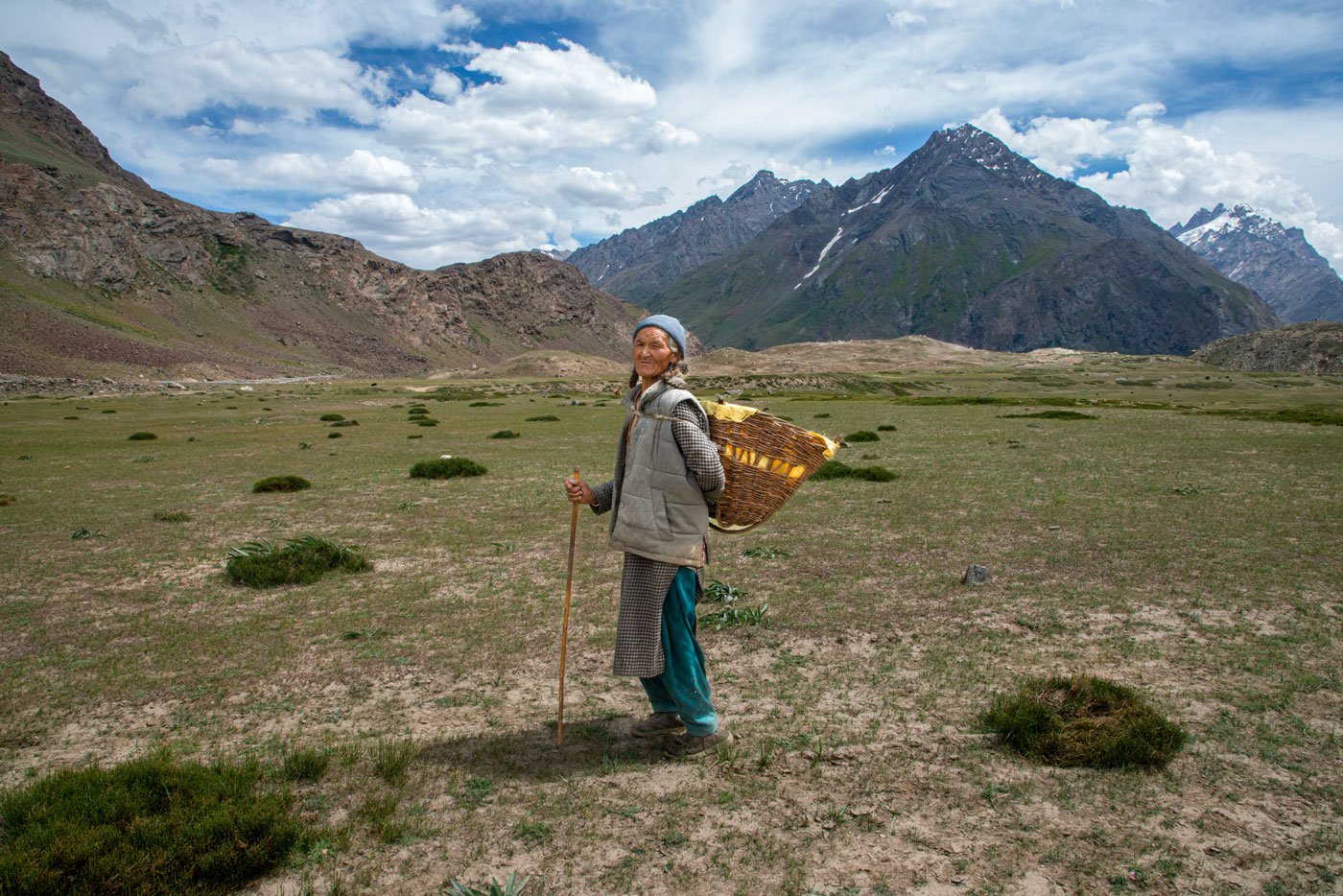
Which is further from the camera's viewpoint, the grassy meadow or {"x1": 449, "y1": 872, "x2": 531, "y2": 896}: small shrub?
the grassy meadow

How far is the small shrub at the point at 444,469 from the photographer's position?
1877cm

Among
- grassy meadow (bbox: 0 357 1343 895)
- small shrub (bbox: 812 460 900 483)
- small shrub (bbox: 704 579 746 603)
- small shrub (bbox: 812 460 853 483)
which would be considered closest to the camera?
grassy meadow (bbox: 0 357 1343 895)

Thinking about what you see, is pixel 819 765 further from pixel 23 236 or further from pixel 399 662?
pixel 23 236

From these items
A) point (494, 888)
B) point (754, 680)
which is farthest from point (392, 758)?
point (754, 680)

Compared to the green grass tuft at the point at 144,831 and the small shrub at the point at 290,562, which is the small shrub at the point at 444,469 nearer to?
the small shrub at the point at 290,562

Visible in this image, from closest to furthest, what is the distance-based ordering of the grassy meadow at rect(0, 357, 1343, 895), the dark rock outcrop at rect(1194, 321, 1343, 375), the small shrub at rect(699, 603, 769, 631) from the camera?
1. the grassy meadow at rect(0, 357, 1343, 895)
2. the small shrub at rect(699, 603, 769, 631)
3. the dark rock outcrop at rect(1194, 321, 1343, 375)

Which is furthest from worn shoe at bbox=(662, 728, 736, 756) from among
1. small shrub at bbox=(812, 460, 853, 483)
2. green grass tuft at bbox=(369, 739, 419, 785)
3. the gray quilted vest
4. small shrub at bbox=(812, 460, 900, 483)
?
small shrub at bbox=(812, 460, 853, 483)

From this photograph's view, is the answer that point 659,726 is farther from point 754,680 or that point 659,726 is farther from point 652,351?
point 652,351

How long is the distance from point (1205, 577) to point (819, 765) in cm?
721

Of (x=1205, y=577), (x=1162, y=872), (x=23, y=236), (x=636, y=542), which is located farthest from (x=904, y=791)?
(x=23, y=236)

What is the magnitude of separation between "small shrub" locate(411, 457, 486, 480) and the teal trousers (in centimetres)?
1452

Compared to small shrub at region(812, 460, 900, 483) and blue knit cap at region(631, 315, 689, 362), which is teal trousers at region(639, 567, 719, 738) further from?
small shrub at region(812, 460, 900, 483)

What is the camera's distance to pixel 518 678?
276 inches

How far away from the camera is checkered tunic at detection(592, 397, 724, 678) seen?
521cm
